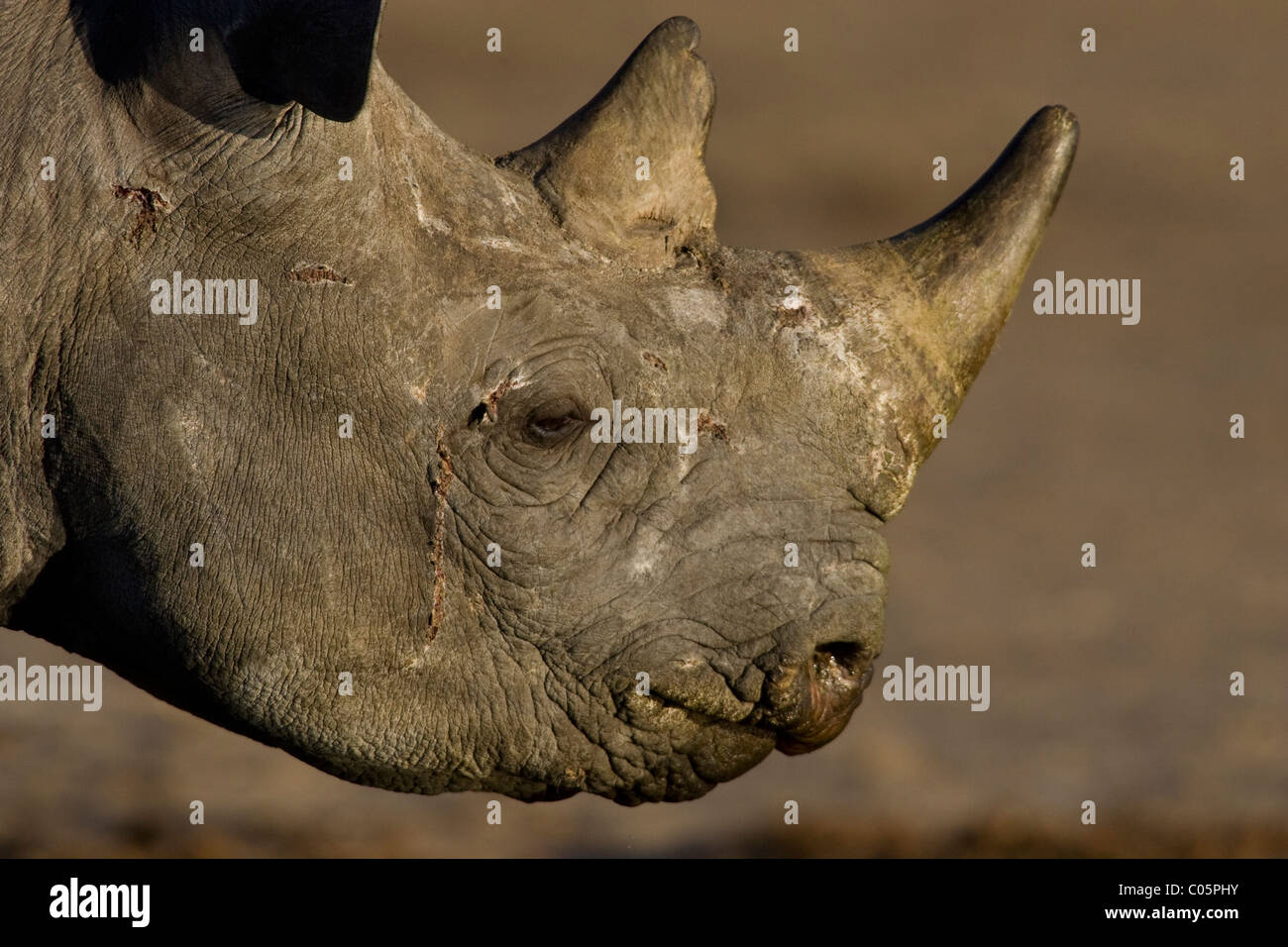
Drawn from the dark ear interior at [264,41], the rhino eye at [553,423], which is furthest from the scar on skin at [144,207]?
the rhino eye at [553,423]

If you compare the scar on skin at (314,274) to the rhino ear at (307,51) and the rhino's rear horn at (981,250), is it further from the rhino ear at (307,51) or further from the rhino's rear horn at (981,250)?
the rhino's rear horn at (981,250)

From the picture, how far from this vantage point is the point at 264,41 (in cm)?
338

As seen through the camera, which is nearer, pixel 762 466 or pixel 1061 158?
pixel 762 466

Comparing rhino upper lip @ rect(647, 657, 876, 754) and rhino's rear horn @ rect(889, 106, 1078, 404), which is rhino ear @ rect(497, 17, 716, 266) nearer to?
rhino's rear horn @ rect(889, 106, 1078, 404)

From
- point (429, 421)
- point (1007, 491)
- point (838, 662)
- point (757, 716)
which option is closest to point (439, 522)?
point (429, 421)

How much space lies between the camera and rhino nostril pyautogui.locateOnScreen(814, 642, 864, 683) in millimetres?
3744

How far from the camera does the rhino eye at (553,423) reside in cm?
360

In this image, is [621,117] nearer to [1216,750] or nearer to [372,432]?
[372,432]

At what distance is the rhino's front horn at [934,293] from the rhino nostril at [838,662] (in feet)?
0.95

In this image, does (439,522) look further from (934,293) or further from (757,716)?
(934,293)

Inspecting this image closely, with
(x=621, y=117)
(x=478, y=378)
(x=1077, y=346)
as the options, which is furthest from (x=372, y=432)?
(x=1077, y=346)

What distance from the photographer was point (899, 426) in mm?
3723

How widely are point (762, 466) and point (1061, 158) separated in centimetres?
97

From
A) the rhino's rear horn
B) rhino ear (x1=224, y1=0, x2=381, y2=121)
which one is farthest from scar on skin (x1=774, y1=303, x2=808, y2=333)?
rhino ear (x1=224, y1=0, x2=381, y2=121)
